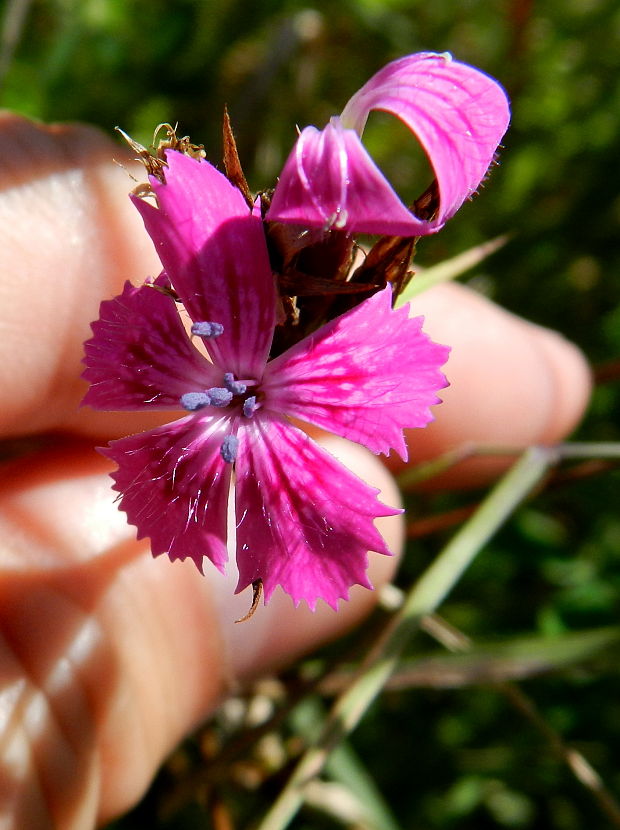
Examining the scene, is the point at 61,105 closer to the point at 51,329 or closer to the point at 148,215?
the point at 51,329

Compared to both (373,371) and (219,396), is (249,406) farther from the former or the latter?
(373,371)

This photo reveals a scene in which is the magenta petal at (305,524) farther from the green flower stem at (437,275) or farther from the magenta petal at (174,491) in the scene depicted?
the green flower stem at (437,275)

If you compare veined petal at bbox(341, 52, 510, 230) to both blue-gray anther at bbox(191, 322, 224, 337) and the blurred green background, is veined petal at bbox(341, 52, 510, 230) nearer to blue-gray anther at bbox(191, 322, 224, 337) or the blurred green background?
blue-gray anther at bbox(191, 322, 224, 337)

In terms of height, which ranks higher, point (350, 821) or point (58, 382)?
point (58, 382)

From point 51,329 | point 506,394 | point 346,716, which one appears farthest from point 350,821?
point 51,329

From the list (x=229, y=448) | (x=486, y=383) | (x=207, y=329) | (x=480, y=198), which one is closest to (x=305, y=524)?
(x=229, y=448)

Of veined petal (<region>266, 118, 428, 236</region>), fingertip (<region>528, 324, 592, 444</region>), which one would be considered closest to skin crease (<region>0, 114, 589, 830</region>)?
veined petal (<region>266, 118, 428, 236</region>)

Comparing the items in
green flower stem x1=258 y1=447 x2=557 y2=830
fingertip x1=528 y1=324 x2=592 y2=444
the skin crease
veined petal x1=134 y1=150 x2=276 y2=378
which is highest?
veined petal x1=134 y1=150 x2=276 y2=378
